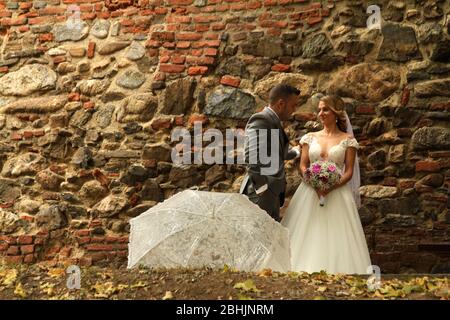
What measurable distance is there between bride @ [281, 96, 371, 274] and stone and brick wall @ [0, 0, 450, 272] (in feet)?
2.03

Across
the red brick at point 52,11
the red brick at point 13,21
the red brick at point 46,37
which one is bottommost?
the red brick at point 46,37

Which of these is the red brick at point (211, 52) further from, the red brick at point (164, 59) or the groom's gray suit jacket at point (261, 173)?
the groom's gray suit jacket at point (261, 173)

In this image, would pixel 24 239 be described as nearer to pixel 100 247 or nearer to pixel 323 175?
pixel 100 247

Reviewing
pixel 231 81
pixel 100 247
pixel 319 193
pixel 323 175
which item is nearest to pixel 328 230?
pixel 319 193

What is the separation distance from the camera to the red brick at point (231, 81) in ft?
22.1

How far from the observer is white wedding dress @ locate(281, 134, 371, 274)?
537cm

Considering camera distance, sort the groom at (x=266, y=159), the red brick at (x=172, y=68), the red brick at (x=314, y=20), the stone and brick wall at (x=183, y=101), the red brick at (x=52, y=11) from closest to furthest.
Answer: the groom at (x=266, y=159)
the stone and brick wall at (x=183, y=101)
the red brick at (x=314, y=20)
the red brick at (x=172, y=68)
the red brick at (x=52, y=11)

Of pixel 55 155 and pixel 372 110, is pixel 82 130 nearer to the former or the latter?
pixel 55 155

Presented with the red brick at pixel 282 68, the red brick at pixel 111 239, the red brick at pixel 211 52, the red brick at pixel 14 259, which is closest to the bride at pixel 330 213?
the red brick at pixel 282 68

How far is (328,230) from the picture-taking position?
5.53 meters

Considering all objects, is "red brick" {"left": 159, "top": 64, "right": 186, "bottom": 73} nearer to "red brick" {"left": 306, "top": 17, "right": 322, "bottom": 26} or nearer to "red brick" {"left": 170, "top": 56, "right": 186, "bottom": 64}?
"red brick" {"left": 170, "top": 56, "right": 186, "bottom": 64}

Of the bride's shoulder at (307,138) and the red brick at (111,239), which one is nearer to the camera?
the bride's shoulder at (307,138)

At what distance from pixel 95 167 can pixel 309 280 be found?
12.4 ft

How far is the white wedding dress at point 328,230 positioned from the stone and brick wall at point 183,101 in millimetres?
737
